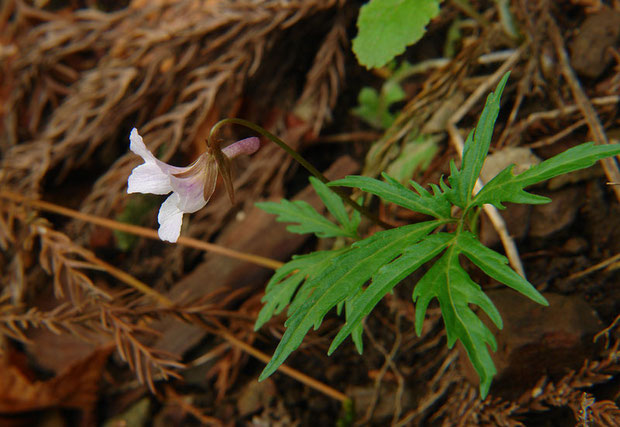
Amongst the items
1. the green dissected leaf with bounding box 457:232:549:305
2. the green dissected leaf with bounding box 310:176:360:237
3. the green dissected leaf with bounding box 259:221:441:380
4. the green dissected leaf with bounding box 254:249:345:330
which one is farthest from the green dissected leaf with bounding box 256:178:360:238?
the green dissected leaf with bounding box 457:232:549:305

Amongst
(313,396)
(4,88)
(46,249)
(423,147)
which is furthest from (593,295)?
(4,88)

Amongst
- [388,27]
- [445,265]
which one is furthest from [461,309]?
[388,27]

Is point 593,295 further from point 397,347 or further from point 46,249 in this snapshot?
point 46,249

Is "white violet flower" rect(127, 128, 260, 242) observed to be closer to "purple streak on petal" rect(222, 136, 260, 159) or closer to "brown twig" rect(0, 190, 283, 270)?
"purple streak on petal" rect(222, 136, 260, 159)

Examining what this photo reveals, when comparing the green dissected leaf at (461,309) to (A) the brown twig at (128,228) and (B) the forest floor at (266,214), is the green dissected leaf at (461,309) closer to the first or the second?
(B) the forest floor at (266,214)

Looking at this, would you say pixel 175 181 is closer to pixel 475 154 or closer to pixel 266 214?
pixel 475 154

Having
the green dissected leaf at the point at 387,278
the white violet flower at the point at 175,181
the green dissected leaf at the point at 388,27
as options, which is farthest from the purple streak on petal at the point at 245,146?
the green dissected leaf at the point at 388,27
